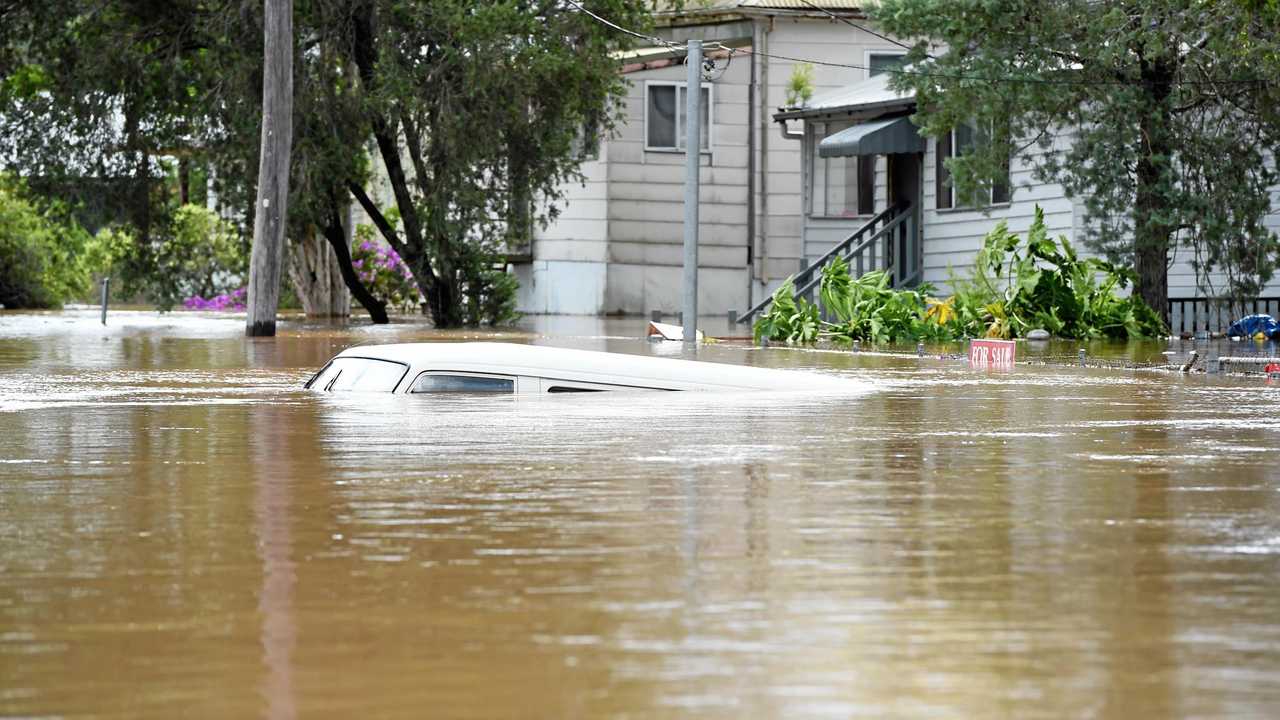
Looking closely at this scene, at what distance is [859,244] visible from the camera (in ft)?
128

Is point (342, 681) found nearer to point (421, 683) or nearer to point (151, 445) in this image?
point (421, 683)

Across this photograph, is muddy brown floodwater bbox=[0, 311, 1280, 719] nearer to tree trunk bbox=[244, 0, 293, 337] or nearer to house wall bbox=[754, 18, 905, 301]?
tree trunk bbox=[244, 0, 293, 337]

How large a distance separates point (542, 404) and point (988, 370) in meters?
7.53

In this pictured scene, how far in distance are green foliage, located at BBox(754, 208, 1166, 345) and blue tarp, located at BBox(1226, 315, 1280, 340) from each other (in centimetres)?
105

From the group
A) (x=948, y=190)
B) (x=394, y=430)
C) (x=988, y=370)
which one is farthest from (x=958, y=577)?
(x=948, y=190)

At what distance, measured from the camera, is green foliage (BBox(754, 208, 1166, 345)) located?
99.1 ft

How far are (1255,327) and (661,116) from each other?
789 inches

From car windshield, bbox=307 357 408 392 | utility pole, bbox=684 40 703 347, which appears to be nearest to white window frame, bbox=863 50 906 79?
utility pole, bbox=684 40 703 347

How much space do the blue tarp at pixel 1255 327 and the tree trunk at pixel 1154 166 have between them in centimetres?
130

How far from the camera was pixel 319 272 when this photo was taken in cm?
4762

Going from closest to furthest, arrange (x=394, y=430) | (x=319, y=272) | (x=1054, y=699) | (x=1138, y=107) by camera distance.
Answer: (x=1054, y=699)
(x=394, y=430)
(x=1138, y=107)
(x=319, y=272)

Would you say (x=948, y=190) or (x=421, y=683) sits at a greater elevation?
(x=948, y=190)

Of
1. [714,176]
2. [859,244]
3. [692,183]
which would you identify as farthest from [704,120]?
[692,183]

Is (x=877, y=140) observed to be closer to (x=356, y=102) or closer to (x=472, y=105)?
(x=472, y=105)
